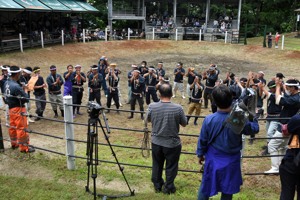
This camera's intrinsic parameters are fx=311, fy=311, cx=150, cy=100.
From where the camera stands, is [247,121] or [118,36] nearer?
[247,121]

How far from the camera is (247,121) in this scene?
3428 millimetres

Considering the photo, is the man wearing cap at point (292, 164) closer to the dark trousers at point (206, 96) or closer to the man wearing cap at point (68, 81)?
the dark trousers at point (206, 96)

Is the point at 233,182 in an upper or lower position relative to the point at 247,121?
lower

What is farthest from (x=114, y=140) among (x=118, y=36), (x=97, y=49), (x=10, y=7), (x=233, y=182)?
(x=118, y=36)

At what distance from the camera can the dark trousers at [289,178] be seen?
383 centimetres

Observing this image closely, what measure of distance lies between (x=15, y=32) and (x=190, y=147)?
19742 millimetres

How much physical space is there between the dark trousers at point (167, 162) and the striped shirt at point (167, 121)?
9 cm

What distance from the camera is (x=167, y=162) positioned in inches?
190

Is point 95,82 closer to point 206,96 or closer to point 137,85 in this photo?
point 137,85

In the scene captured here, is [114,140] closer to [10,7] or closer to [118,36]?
[10,7]

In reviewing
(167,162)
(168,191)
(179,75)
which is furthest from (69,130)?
(179,75)

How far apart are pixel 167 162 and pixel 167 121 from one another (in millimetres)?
670

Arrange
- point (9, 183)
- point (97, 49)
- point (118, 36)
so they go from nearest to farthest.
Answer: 1. point (9, 183)
2. point (97, 49)
3. point (118, 36)

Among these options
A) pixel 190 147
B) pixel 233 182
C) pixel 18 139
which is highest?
pixel 233 182
